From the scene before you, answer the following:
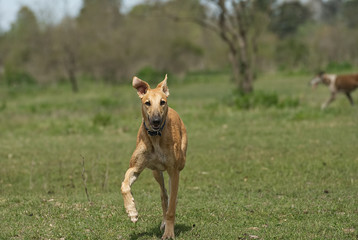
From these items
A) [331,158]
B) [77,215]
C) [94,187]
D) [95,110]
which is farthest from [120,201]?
[95,110]

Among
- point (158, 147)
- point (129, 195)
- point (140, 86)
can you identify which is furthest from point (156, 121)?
point (129, 195)

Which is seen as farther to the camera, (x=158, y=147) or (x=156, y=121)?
(x=158, y=147)

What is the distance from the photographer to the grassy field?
6367mm

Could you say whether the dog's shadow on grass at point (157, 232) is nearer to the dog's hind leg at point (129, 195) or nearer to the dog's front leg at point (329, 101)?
the dog's hind leg at point (129, 195)

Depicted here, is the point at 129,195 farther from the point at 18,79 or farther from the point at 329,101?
the point at 18,79

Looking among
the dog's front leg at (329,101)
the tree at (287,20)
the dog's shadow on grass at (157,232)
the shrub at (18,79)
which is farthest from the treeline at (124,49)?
the dog's shadow on grass at (157,232)

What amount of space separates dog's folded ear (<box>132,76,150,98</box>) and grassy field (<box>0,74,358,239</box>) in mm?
1680

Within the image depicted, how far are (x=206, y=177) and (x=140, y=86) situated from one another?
438 centimetres

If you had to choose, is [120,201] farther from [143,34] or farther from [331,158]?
[143,34]

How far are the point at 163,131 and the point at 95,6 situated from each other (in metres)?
53.3

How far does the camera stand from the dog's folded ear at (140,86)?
5.73m

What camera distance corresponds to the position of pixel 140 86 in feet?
19.0

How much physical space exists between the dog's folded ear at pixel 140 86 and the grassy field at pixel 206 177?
168 cm

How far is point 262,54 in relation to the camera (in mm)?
53500
